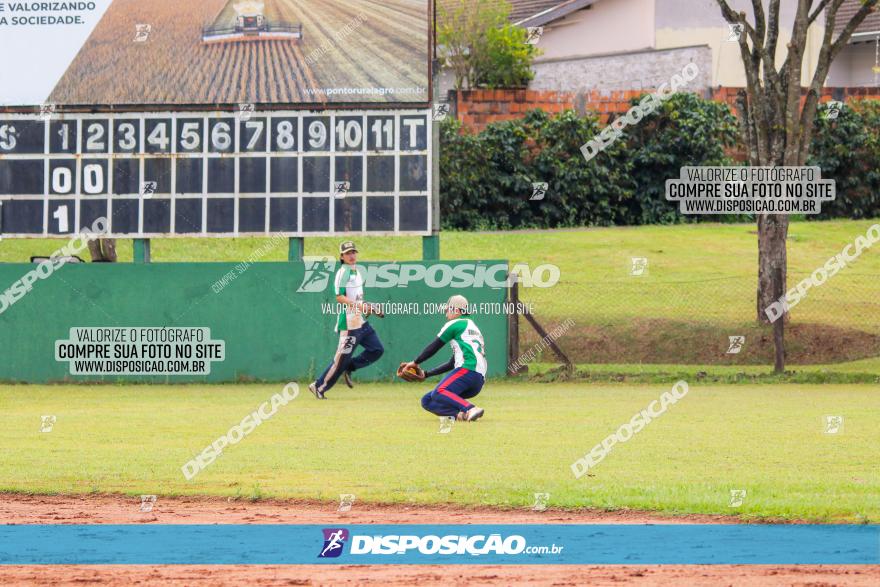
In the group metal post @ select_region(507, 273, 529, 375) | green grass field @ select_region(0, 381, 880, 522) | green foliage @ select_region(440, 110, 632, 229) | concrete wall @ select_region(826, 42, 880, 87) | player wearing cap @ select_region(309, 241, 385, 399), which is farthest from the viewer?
concrete wall @ select_region(826, 42, 880, 87)

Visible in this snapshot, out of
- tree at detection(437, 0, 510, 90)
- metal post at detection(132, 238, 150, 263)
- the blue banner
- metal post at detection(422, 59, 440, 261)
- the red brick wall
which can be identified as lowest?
the blue banner

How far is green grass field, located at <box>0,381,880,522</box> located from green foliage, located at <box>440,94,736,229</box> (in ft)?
45.6

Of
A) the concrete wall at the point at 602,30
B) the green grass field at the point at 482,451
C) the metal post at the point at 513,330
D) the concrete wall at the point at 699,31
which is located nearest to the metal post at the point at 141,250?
the green grass field at the point at 482,451

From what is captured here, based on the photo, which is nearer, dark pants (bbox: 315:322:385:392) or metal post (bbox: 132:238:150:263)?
dark pants (bbox: 315:322:385:392)

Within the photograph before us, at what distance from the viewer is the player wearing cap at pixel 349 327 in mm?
17172

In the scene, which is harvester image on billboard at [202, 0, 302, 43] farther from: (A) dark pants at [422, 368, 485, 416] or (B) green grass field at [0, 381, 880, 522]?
(A) dark pants at [422, 368, 485, 416]

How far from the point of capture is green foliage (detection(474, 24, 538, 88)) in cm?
3831

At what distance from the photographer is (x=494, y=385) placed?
19797 millimetres

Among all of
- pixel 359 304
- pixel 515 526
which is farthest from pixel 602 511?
pixel 359 304

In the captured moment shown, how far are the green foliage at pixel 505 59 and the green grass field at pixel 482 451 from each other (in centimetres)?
2174

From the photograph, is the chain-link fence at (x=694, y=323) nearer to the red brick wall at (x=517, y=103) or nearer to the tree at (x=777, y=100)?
the tree at (x=777, y=100)

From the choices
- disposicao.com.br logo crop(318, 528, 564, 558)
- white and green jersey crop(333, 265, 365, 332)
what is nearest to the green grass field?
white and green jersey crop(333, 265, 365, 332)

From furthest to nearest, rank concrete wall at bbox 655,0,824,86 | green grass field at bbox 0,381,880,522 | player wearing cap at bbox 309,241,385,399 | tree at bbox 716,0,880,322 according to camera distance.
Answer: concrete wall at bbox 655,0,824,86 < tree at bbox 716,0,880,322 < player wearing cap at bbox 309,241,385,399 < green grass field at bbox 0,381,880,522

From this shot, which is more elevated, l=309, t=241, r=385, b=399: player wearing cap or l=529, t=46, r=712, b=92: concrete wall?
l=529, t=46, r=712, b=92: concrete wall
